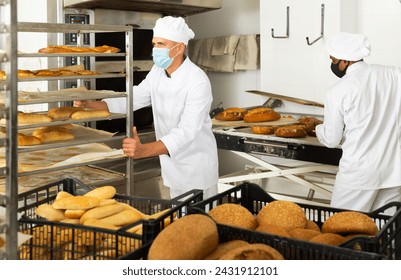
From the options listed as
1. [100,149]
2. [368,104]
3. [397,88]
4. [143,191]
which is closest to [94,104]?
[100,149]

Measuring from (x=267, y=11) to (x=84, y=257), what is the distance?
12.0ft

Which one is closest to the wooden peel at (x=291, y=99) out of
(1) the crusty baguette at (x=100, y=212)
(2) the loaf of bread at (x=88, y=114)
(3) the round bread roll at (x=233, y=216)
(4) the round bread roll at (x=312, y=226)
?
(2) the loaf of bread at (x=88, y=114)

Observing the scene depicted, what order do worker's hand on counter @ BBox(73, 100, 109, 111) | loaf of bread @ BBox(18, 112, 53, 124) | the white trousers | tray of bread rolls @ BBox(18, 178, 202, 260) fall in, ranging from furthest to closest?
the white trousers < worker's hand on counter @ BBox(73, 100, 109, 111) < loaf of bread @ BBox(18, 112, 53, 124) < tray of bread rolls @ BBox(18, 178, 202, 260)

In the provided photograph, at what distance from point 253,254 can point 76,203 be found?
679 millimetres

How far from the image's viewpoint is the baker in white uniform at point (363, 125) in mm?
3098

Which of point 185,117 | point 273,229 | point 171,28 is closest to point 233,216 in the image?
point 273,229

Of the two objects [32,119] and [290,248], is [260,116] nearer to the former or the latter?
[32,119]

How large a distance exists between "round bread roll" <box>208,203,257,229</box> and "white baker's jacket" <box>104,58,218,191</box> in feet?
3.86

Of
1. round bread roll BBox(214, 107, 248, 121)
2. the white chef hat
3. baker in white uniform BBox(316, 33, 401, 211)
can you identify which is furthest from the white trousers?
the white chef hat

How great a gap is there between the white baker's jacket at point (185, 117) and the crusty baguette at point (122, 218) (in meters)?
1.19

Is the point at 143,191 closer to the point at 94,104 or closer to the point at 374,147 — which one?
the point at 94,104

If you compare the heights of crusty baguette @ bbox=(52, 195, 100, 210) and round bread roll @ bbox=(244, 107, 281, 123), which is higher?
round bread roll @ bbox=(244, 107, 281, 123)

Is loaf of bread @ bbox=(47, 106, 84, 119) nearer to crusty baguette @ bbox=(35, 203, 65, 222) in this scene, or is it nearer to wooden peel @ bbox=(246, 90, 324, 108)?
crusty baguette @ bbox=(35, 203, 65, 222)

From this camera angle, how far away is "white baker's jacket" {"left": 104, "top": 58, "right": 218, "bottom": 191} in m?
2.96
